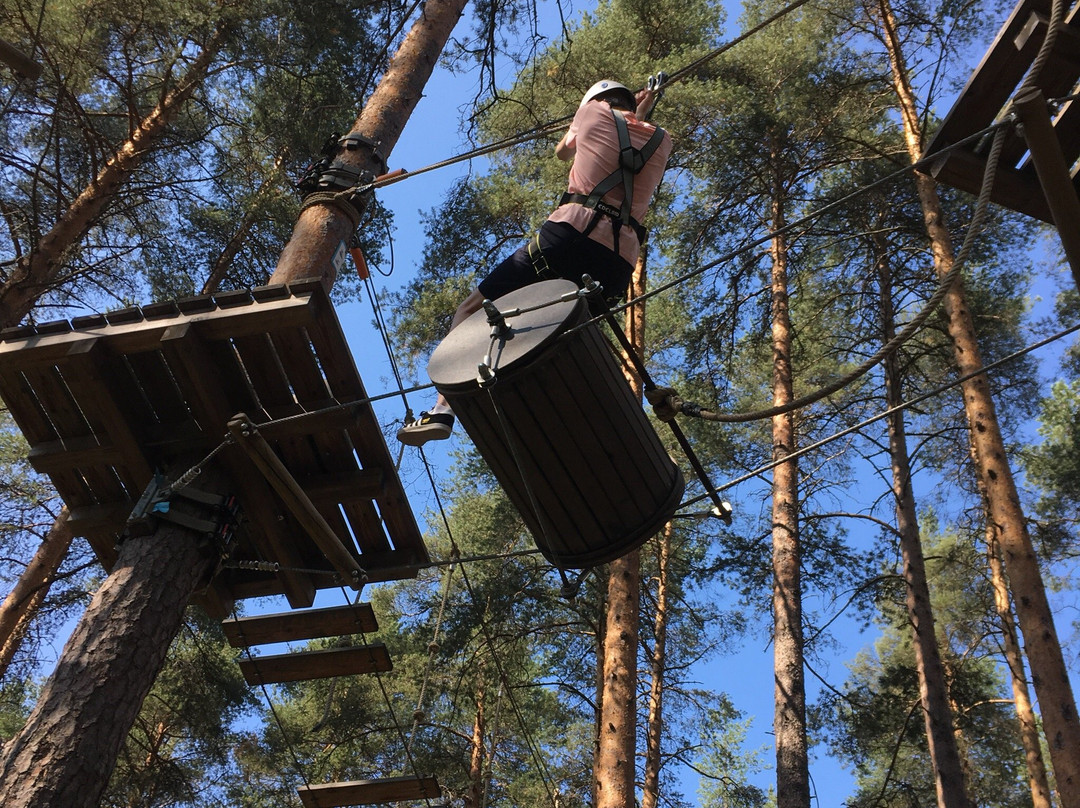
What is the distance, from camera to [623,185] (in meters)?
4.01

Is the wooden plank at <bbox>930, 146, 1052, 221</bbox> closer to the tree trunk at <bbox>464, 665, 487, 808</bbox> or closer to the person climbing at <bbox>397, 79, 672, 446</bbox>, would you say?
the person climbing at <bbox>397, 79, 672, 446</bbox>

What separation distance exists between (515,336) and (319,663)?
2.73 metres

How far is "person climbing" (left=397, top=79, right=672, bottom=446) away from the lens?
155 inches

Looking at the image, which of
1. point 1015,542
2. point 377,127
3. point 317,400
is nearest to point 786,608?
point 1015,542

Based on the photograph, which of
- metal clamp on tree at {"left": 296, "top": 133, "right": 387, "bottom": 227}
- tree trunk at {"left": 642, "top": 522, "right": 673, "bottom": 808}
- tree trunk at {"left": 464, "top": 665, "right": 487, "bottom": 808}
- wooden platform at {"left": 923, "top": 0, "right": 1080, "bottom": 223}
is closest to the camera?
wooden platform at {"left": 923, "top": 0, "right": 1080, "bottom": 223}

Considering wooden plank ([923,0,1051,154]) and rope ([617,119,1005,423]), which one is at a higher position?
wooden plank ([923,0,1051,154])

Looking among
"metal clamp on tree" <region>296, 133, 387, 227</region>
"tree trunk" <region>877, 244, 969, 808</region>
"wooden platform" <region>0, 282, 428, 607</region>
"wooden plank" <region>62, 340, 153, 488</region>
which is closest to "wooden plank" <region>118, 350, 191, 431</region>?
"wooden platform" <region>0, 282, 428, 607</region>

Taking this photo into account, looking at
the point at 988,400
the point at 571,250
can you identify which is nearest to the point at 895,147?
the point at 988,400

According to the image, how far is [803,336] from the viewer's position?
13.5m

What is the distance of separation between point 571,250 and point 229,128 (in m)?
8.30

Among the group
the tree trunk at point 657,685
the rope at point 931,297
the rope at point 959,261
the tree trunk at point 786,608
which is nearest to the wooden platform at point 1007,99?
the rope at point 959,261

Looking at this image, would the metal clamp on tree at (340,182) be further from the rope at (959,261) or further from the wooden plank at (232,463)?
the rope at (959,261)

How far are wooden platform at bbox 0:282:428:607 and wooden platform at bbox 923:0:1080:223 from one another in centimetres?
259

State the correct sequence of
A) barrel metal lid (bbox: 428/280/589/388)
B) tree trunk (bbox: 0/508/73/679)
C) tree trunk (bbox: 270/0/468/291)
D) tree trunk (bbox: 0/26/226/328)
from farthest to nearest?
tree trunk (bbox: 0/508/73/679) < tree trunk (bbox: 0/26/226/328) < tree trunk (bbox: 270/0/468/291) < barrel metal lid (bbox: 428/280/589/388)
